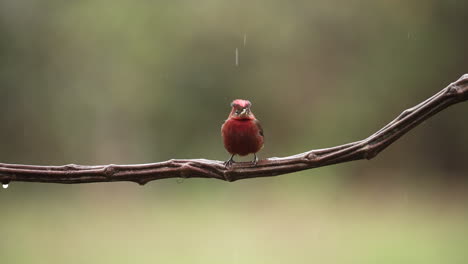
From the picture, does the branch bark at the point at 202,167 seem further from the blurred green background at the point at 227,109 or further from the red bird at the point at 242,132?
the blurred green background at the point at 227,109

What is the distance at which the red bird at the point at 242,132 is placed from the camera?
97.3 inches

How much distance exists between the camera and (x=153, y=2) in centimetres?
849

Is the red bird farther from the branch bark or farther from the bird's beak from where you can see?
the branch bark

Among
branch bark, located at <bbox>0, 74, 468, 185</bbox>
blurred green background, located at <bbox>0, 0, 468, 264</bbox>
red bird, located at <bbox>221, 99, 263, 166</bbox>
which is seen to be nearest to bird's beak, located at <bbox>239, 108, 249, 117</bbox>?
red bird, located at <bbox>221, 99, 263, 166</bbox>

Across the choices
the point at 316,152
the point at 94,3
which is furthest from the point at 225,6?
the point at 316,152

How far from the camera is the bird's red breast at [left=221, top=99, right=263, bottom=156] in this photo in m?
2.47

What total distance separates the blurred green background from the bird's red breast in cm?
551

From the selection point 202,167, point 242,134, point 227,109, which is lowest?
point 202,167

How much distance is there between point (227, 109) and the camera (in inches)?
349

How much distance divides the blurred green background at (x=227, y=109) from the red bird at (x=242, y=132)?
5514 millimetres

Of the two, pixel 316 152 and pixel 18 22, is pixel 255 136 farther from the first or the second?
pixel 18 22

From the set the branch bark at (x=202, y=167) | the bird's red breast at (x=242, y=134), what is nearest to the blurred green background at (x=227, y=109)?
the bird's red breast at (x=242, y=134)

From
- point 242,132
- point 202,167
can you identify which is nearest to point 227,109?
point 242,132

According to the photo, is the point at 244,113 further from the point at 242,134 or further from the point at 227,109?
the point at 227,109
